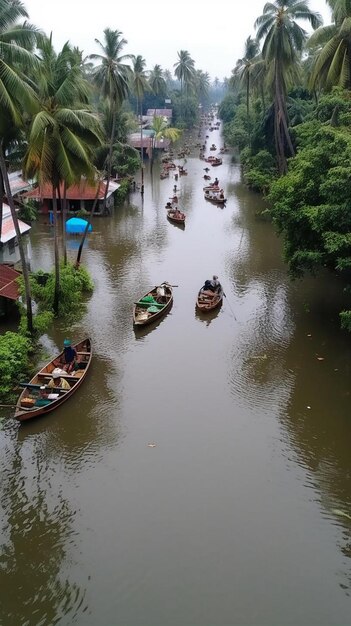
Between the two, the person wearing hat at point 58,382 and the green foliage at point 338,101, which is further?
the green foliage at point 338,101

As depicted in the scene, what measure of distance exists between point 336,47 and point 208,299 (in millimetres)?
14186

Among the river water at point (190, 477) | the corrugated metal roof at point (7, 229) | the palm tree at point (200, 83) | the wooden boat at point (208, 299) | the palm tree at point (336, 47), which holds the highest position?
the palm tree at point (200, 83)

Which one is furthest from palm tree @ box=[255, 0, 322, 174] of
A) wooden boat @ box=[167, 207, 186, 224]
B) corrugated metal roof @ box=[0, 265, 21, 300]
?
corrugated metal roof @ box=[0, 265, 21, 300]

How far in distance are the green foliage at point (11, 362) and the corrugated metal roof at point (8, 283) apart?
103 inches

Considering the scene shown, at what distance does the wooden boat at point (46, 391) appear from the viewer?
1406cm

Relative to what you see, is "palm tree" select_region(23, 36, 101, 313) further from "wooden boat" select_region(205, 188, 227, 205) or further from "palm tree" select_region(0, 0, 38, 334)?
"wooden boat" select_region(205, 188, 227, 205)

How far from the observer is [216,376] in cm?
1692

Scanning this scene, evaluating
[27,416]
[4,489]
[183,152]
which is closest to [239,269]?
[27,416]

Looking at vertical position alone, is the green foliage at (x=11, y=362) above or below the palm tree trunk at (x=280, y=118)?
below

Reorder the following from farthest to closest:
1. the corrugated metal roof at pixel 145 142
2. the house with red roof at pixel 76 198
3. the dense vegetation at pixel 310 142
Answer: the corrugated metal roof at pixel 145 142 → the house with red roof at pixel 76 198 → the dense vegetation at pixel 310 142

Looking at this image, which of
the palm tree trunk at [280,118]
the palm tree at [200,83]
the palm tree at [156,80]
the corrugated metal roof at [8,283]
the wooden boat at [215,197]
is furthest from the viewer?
the palm tree at [200,83]

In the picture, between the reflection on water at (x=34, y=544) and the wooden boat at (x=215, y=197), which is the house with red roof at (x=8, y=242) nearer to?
the reflection on water at (x=34, y=544)

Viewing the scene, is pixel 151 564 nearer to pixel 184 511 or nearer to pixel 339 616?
pixel 184 511

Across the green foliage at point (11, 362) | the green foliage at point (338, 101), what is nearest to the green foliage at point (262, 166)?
the green foliage at point (338, 101)
